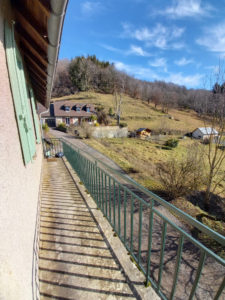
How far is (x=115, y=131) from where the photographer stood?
86.8ft

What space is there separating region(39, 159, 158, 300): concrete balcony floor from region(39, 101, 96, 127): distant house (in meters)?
28.1

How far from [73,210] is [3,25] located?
2.95 m

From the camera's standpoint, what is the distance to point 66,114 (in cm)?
2930

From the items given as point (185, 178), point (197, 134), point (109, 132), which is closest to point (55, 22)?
point (185, 178)

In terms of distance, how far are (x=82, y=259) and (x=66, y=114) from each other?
2982cm

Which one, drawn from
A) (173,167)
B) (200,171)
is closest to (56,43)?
(173,167)

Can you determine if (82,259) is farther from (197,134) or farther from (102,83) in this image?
(102,83)

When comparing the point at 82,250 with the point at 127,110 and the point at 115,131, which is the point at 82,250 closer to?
the point at 115,131

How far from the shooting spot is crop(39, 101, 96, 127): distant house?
29.0 metres

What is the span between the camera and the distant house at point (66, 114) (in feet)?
95.0

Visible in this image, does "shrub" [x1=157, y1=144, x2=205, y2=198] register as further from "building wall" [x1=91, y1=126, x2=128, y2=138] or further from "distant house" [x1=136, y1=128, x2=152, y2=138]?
"distant house" [x1=136, y1=128, x2=152, y2=138]

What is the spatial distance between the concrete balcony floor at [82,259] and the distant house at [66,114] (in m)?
28.1

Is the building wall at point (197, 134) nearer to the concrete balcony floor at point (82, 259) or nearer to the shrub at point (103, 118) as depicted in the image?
the shrub at point (103, 118)

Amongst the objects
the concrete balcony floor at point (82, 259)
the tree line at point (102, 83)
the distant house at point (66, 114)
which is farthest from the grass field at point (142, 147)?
the distant house at point (66, 114)
